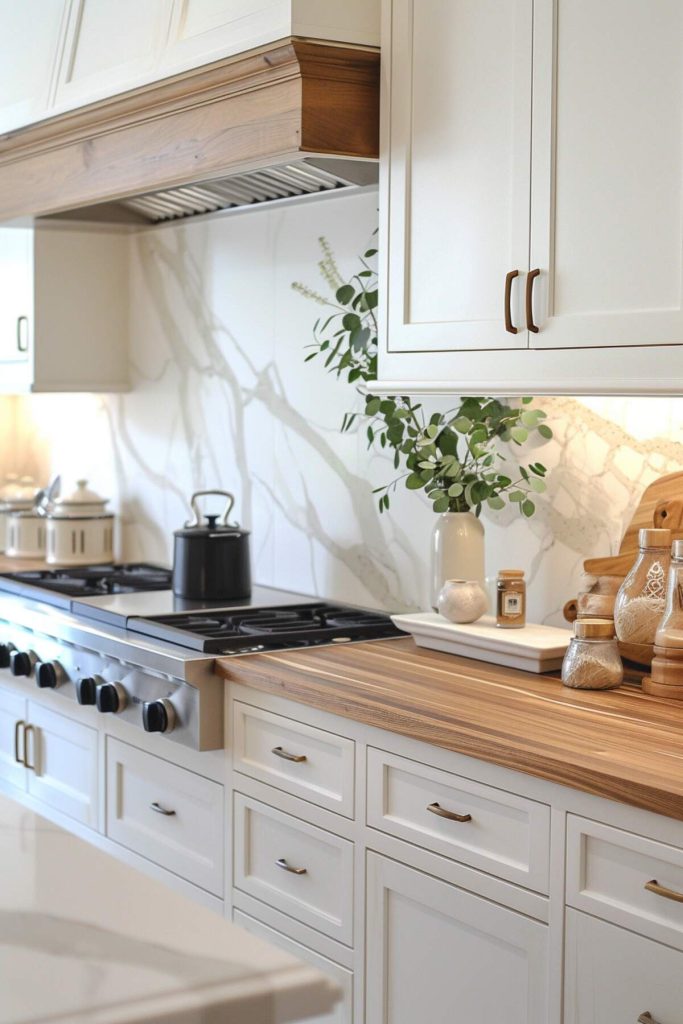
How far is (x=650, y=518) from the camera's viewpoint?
2.42m

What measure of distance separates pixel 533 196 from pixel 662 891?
47.1 inches

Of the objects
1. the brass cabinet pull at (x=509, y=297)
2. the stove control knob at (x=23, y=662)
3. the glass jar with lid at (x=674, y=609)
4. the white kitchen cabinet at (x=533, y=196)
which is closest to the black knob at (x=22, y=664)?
the stove control knob at (x=23, y=662)

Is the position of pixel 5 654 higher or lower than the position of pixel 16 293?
lower

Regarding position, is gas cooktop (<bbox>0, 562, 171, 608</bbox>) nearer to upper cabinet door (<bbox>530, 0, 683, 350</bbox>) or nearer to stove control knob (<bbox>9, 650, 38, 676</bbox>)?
stove control knob (<bbox>9, 650, 38, 676</bbox>)

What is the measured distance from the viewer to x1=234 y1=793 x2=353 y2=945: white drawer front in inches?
89.6

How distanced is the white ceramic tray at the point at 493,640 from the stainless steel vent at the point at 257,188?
952 mm

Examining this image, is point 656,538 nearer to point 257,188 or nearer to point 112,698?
point 112,698

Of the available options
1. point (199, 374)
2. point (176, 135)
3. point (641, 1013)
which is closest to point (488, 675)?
point (641, 1013)

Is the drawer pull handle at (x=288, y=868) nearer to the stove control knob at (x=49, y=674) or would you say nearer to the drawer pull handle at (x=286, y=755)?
the drawer pull handle at (x=286, y=755)

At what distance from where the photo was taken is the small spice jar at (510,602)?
2541 millimetres

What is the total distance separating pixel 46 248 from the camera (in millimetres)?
3939

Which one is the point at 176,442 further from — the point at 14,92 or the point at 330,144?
the point at 330,144

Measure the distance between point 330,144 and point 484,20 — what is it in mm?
387

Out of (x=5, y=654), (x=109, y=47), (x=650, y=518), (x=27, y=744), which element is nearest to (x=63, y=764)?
(x=27, y=744)
